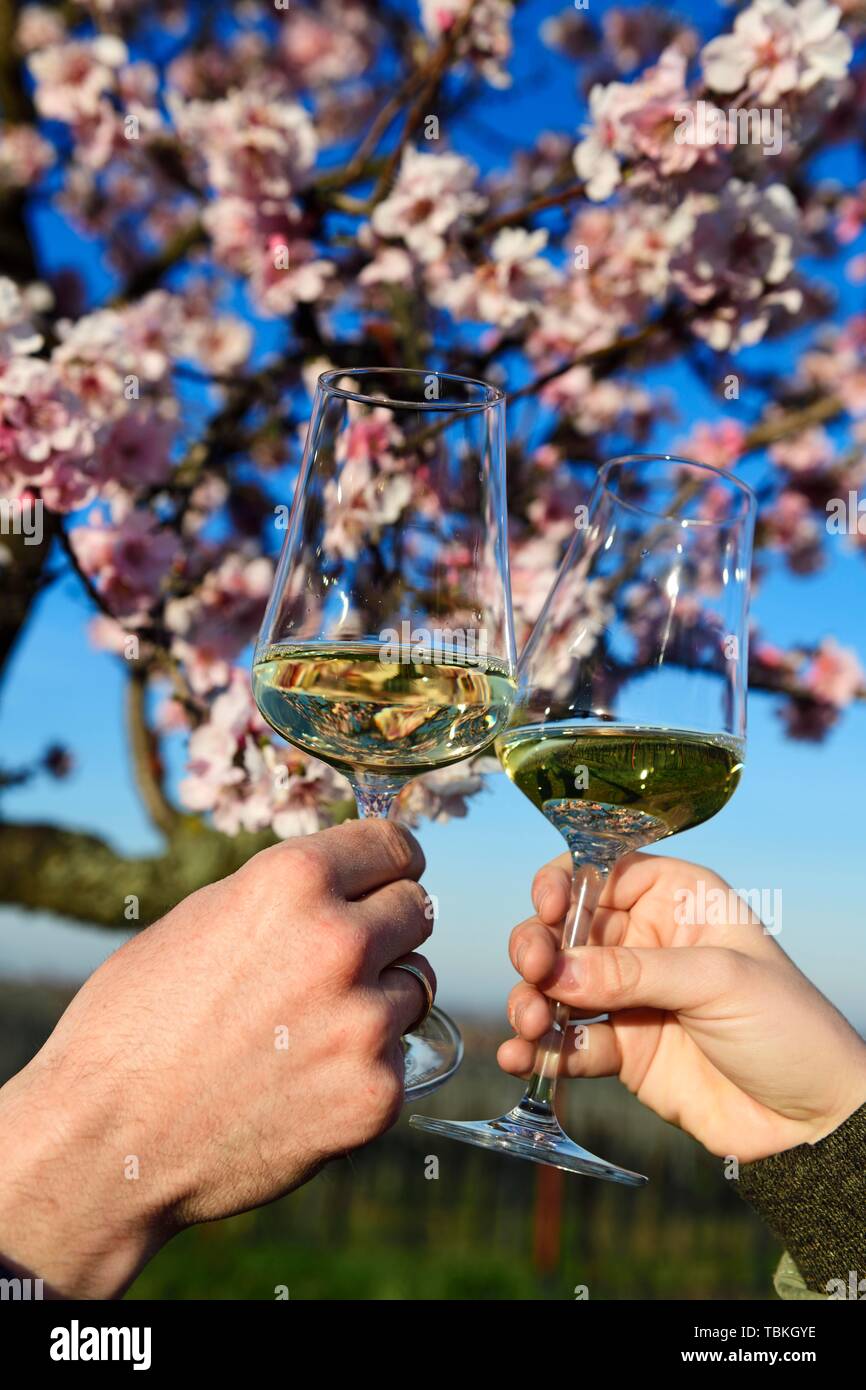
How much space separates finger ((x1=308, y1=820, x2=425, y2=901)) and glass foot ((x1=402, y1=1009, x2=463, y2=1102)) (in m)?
0.25

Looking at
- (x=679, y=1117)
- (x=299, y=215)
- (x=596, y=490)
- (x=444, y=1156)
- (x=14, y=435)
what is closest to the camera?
(x=596, y=490)

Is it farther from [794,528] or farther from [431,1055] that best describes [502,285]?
[794,528]

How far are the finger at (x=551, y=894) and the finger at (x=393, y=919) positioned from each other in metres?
0.32

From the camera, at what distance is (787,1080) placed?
1.77 meters

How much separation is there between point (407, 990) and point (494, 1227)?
681cm

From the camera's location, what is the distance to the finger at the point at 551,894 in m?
1.74

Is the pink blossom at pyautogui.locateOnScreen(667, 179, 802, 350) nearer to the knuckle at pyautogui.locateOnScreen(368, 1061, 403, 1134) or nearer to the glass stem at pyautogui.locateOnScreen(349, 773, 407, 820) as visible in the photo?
the glass stem at pyautogui.locateOnScreen(349, 773, 407, 820)

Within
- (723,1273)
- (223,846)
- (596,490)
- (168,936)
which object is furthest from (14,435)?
(723,1273)

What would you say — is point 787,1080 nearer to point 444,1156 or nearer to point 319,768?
point 319,768

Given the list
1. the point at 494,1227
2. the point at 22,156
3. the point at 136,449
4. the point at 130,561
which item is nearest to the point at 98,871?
the point at 130,561

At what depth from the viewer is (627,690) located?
1.63 metres

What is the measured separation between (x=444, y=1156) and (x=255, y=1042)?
6600mm

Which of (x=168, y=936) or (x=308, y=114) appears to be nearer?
(x=168, y=936)

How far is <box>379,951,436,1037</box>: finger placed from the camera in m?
1.39
